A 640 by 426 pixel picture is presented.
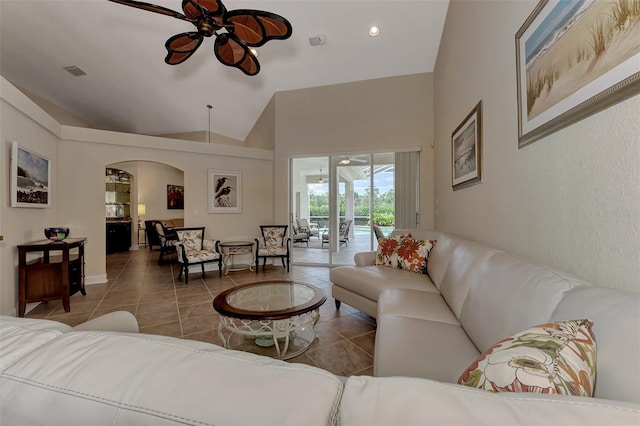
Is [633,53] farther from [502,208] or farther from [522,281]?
[502,208]

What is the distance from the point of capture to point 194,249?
15.2ft

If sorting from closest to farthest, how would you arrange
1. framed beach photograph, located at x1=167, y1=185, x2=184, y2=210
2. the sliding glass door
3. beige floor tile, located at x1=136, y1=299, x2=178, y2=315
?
beige floor tile, located at x1=136, y1=299, x2=178, y2=315, the sliding glass door, framed beach photograph, located at x1=167, y1=185, x2=184, y2=210

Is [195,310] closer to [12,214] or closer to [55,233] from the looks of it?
[55,233]

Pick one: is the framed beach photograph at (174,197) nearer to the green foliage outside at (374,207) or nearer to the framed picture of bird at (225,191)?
the framed picture of bird at (225,191)

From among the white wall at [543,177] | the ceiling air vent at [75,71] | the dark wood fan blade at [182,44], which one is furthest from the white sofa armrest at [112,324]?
the ceiling air vent at [75,71]

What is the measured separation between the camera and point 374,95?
4898 millimetres

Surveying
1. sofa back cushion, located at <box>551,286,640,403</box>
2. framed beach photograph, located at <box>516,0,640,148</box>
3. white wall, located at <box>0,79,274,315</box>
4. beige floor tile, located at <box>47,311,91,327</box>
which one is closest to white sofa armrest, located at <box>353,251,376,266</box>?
framed beach photograph, located at <box>516,0,640,148</box>

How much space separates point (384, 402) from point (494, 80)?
2.53m

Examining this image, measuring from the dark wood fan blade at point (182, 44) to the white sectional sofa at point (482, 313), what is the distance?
302 cm

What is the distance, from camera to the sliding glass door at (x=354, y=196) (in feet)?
16.2

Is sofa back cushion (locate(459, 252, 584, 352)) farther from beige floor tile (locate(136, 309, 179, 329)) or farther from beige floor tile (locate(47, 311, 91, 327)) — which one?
beige floor tile (locate(47, 311, 91, 327))

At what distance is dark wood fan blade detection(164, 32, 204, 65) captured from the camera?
2564 mm

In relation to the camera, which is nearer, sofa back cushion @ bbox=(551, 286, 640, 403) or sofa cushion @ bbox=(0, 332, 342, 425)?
sofa cushion @ bbox=(0, 332, 342, 425)

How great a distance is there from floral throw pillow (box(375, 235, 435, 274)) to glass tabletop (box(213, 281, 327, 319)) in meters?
1.05
